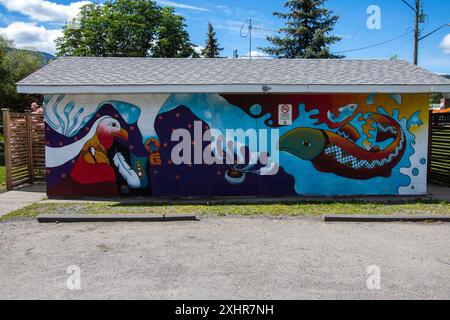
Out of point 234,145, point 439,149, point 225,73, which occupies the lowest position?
point 439,149

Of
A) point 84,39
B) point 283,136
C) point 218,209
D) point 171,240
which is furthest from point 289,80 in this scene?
point 84,39

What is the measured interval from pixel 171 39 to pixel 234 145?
94.4ft

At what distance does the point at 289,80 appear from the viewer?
9617mm

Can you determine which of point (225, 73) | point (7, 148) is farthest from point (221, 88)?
point (7, 148)

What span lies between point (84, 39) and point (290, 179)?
2880 centimetres

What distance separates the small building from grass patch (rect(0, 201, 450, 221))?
1095 mm

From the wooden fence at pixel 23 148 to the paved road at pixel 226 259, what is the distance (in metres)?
4.42

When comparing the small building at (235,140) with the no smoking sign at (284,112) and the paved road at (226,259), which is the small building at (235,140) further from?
the paved road at (226,259)

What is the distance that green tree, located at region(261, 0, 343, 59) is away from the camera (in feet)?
93.8

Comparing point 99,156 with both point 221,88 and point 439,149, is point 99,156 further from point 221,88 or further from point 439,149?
point 439,149

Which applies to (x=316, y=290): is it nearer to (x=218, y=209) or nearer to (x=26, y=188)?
(x=218, y=209)

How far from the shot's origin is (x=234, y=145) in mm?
10000

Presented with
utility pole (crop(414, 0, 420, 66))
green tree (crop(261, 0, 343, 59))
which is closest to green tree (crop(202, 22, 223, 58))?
green tree (crop(261, 0, 343, 59))
